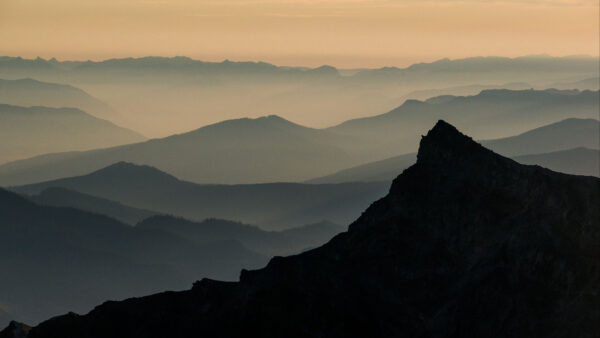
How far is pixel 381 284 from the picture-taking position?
7194cm

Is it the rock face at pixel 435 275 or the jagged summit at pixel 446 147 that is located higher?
the jagged summit at pixel 446 147

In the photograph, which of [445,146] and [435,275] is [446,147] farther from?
[435,275]

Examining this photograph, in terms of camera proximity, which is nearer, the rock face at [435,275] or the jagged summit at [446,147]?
the rock face at [435,275]

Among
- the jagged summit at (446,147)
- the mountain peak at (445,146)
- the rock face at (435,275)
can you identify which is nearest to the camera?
the rock face at (435,275)

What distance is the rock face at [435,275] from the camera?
6544 centimetres

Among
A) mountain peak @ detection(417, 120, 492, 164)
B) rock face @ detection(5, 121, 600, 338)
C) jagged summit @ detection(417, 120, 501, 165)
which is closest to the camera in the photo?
rock face @ detection(5, 121, 600, 338)

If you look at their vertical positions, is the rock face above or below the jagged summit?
below

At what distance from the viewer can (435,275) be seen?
7112cm

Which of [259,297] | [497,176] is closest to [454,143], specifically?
[497,176]

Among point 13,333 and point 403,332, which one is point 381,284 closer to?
point 403,332

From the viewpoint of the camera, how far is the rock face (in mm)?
65438

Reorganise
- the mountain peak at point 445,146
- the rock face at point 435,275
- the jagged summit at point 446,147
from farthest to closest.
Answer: the mountain peak at point 445,146, the jagged summit at point 446,147, the rock face at point 435,275

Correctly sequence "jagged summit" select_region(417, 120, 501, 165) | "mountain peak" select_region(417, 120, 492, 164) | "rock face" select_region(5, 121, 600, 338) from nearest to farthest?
"rock face" select_region(5, 121, 600, 338) < "jagged summit" select_region(417, 120, 501, 165) < "mountain peak" select_region(417, 120, 492, 164)

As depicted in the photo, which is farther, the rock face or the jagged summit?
the jagged summit
